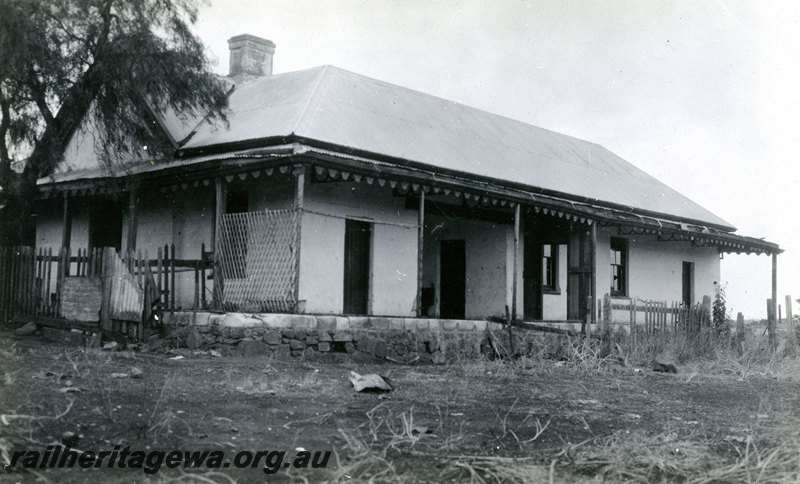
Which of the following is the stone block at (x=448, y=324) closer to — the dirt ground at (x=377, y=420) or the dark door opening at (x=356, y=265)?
the dark door opening at (x=356, y=265)

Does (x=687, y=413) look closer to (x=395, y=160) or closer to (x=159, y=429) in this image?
(x=159, y=429)

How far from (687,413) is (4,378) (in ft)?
20.2

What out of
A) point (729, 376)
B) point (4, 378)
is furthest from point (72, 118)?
point (729, 376)

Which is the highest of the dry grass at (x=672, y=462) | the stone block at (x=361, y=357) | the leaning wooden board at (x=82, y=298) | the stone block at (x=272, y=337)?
the leaning wooden board at (x=82, y=298)

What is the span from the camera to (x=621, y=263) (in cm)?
2122

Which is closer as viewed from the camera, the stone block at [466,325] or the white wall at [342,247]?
the white wall at [342,247]

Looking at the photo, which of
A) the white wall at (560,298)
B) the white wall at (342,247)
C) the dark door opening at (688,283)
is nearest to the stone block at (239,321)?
the white wall at (342,247)

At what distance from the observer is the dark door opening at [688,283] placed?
23.5 meters

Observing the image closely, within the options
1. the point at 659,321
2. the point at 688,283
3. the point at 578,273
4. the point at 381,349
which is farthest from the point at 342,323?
the point at 688,283

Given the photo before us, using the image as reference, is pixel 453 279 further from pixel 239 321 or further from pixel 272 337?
pixel 239 321

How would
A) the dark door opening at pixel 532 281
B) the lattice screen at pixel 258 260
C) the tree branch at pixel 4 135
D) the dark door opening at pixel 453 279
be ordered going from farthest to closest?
the dark door opening at pixel 532 281
the dark door opening at pixel 453 279
the tree branch at pixel 4 135
the lattice screen at pixel 258 260

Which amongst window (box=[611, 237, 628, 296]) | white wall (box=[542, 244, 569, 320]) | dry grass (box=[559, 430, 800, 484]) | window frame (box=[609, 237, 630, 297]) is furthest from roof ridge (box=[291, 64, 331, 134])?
dry grass (box=[559, 430, 800, 484])

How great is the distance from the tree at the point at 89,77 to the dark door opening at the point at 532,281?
26.9 feet

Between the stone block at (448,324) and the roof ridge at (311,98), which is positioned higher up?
the roof ridge at (311,98)
